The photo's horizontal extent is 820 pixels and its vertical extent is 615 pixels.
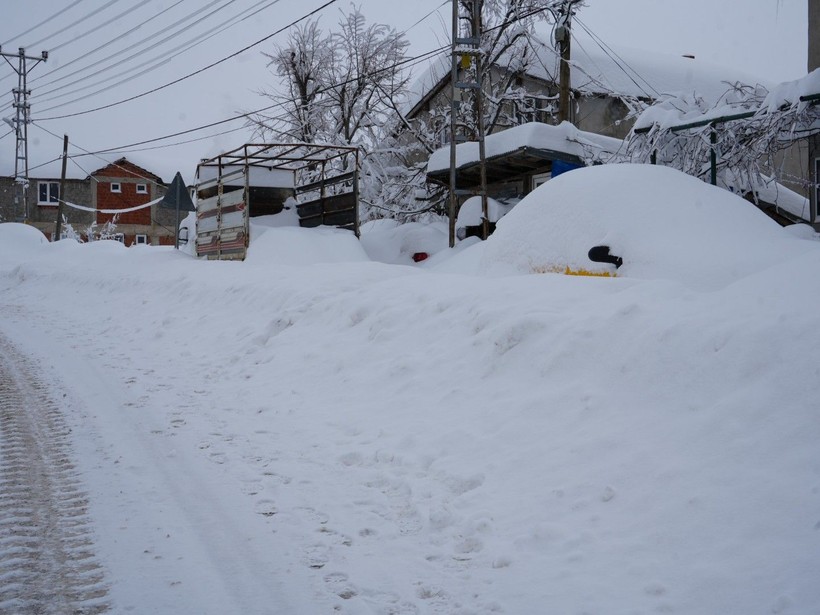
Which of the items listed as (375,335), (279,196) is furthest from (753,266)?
(279,196)

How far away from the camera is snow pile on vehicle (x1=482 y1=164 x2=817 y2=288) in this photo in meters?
5.96

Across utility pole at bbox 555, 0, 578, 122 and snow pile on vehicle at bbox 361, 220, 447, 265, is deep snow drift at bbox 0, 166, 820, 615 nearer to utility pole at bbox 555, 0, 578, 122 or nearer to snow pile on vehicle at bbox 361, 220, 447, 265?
snow pile on vehicle at bbox 361, 220, 447, 265

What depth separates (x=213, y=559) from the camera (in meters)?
3.06

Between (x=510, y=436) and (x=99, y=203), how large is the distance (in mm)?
44834

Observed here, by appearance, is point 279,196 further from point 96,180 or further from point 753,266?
point 96,180

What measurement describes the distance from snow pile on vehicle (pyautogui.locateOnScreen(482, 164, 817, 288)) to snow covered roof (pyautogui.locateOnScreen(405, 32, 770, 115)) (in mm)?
15971

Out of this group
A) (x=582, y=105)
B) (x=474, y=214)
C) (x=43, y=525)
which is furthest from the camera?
(x=582, y=105)

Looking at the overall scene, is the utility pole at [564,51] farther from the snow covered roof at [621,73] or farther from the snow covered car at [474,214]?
the snow covered roof at [621,73]

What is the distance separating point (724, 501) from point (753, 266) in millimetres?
3426

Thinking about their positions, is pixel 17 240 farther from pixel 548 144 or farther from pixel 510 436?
pixel 510 436

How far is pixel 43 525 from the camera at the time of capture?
3.33m

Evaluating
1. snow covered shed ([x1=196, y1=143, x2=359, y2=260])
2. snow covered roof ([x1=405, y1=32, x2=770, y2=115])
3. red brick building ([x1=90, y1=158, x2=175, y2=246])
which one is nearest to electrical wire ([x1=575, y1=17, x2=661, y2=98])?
snow covered roof ([x1=405, y1=32, x2=770, y2=115])

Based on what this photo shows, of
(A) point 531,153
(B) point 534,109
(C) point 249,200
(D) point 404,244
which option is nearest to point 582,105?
(B) point 534,109

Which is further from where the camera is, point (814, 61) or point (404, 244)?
point (404, 244)
